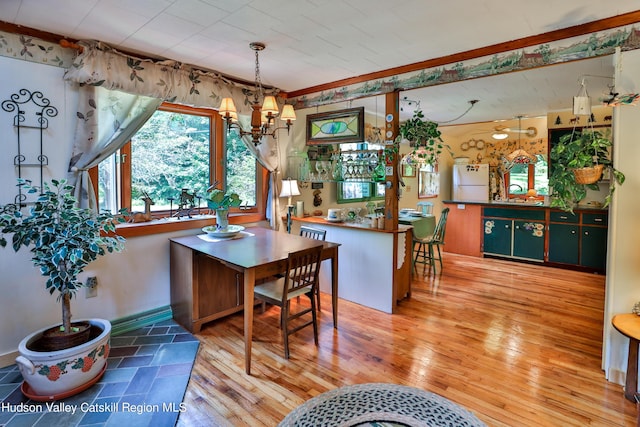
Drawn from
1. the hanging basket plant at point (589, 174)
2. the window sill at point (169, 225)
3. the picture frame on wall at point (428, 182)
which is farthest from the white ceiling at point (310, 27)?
the picture frame on wall at point (428, 182)

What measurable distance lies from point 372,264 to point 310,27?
227cm

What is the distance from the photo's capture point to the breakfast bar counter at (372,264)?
3451 millimetres

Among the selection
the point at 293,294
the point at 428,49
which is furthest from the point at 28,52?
the point at 428,49

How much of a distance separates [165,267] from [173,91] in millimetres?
1646

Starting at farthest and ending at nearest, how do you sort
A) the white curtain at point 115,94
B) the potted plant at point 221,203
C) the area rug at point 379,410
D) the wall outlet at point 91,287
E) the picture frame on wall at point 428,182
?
the picture frame on wall at point 428,182
the potted plant at point 221,203
the wall outlet at point 91,287
the white curtain at point 115,94
the area rug at point 379,410

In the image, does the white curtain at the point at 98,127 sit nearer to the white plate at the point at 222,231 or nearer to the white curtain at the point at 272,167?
the white plate at the point at 222,231

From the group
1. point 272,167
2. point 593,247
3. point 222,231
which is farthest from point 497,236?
point 222,231

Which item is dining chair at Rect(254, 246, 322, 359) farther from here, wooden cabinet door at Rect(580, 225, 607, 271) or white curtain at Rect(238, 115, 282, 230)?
wooden cabinet door at Rect(580, 225, 607, 271)

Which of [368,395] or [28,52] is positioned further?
[28,52]

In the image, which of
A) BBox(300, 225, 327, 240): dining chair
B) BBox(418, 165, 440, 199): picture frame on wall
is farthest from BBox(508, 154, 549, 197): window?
BBox(300, 225, 327, 240): dining chair

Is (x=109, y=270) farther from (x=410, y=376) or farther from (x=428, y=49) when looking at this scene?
(x=428, y=49)

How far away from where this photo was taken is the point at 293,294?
272 cm

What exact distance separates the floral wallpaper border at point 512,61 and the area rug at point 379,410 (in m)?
2.47

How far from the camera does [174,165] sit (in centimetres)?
348
